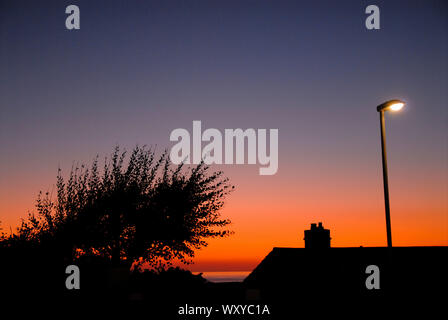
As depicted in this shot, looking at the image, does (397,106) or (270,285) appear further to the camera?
(270,285)

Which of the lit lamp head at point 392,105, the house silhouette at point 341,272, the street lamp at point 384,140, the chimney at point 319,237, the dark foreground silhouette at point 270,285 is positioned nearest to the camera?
the street lamp at point 384,140

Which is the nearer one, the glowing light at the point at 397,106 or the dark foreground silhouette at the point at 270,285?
the glowing light at the point at 397,106

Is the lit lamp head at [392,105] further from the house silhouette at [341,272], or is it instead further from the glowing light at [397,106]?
the house silhouette at [341,272]

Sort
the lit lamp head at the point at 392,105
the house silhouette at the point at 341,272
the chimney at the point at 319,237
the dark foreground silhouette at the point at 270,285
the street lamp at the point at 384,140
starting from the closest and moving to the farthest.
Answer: the street lamp at the point at 384,140 → the lit lamp head at the point at 392,105 → the dark foreground silhouette at the point at 270,285 → the house silhouette at the point at 341,272 → the chimney at the point at 319,237

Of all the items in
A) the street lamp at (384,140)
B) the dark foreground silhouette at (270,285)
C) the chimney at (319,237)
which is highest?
the street lamp at (384,140)

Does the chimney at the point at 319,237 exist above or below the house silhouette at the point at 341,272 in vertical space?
above

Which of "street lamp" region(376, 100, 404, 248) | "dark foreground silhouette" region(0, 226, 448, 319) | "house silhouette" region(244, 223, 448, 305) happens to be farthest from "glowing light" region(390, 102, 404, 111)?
"house silhouette" region(244, 223, 448, 305)

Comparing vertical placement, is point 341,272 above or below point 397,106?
below

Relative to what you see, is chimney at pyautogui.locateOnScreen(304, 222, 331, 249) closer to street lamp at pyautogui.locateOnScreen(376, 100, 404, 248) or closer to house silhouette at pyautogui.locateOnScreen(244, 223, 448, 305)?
house silhouette at pyautogui.locateOnScreen(244, 223, 448, 305)

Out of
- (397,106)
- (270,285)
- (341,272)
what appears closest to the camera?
(397,106)

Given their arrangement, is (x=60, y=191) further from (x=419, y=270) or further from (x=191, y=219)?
(x=419, y=270)

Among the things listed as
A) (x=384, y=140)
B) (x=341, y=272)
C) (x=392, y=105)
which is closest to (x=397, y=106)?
(x=392, y=105)

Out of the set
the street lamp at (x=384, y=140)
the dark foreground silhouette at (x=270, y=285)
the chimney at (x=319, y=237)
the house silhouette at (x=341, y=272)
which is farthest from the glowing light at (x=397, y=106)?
the chimney at (x=319, y=237)

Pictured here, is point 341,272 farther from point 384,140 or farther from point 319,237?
point 384,140
